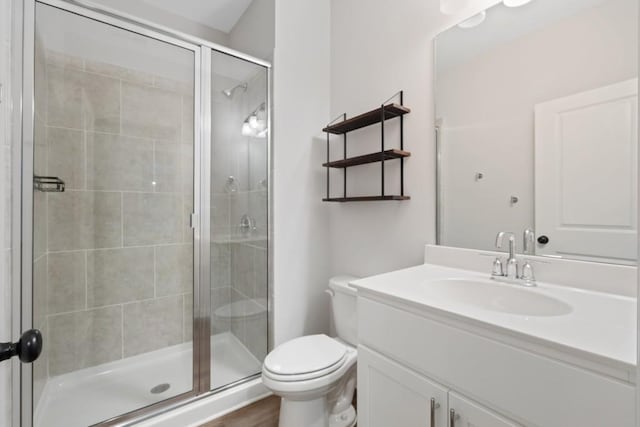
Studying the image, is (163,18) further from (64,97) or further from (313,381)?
(313,381)

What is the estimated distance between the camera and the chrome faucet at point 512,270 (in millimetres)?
1027

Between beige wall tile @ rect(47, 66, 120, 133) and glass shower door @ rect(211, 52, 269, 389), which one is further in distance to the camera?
glass shower door @ rect(211, 52, 269, 389)

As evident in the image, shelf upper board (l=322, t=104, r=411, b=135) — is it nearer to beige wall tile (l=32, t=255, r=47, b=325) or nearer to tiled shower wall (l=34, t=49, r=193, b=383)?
tiled shower wall (l=34, t=49, r=193, b=383)

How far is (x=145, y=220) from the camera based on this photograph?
6.47 ft

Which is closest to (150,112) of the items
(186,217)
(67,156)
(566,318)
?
(67,156)

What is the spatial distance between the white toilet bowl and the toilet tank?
0.35ft

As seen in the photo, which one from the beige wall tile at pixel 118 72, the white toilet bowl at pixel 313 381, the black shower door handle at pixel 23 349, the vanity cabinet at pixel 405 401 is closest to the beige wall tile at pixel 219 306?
the white toilet bowl at pixel 313 381

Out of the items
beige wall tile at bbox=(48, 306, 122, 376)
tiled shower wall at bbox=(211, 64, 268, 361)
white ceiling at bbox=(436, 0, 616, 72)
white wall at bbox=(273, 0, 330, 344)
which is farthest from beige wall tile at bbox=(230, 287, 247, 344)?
white ceiling at bbox=(436, 0, 616, 72)

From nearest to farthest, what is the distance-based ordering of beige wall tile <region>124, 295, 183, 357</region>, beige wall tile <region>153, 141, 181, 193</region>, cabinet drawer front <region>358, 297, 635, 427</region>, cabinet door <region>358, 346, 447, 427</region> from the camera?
cabinet drawer front <region>358, 297, 635, 427</region> < cabinet door <region>358, 346, 447, 427</region> < beige wall tile <region>153, 141, 181, 193</region> < beige wall tile <region>124, 295, 183, 357</region>

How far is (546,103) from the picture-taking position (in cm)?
104

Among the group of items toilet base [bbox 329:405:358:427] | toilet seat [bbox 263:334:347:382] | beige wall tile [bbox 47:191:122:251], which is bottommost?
toilet base [bbox 329:405:358:427]

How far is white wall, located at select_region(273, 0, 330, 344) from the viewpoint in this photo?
1741 millimetres

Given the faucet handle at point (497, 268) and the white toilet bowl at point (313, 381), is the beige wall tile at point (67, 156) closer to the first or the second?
the white toilet bowl at point (313, 381)

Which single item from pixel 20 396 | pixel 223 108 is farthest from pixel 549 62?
pixel 20 396
